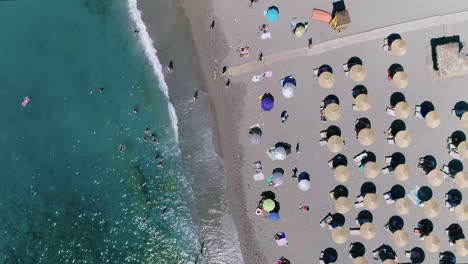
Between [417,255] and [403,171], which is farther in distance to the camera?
[417,255]

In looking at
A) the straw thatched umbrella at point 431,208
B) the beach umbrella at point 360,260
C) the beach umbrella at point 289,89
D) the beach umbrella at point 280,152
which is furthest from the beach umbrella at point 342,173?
the beach umbrella at point 289,89

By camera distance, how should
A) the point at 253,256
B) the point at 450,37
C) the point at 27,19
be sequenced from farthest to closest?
the point at 27,19 < the point at 253,256 < the point at 450,37

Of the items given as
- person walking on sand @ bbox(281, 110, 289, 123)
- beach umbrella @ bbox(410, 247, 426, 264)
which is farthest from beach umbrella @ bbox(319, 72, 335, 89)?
beach umbrella @ bbox(410, 247, 426, 264)

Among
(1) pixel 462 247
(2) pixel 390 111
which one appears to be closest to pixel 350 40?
(2) pixel 390 111

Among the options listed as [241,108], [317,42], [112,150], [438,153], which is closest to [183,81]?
[241,108]

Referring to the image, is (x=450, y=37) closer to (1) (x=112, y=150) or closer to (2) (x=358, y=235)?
(2) (x=358, y=235)

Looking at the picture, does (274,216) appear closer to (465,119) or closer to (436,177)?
(436,177)
